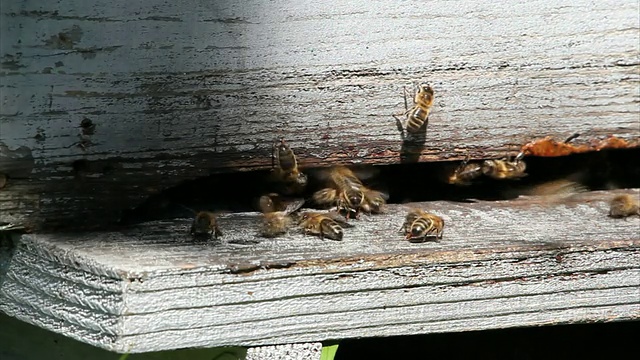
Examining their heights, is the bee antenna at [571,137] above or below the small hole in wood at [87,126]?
above

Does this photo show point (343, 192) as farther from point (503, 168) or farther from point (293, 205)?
point (503, 168)

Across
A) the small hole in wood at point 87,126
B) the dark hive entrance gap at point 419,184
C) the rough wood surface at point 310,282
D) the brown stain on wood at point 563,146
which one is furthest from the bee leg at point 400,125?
the small hole in wood at point 87,126

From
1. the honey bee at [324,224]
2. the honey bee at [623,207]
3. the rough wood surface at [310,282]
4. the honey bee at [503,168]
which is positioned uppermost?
the honey bee at [503,168]

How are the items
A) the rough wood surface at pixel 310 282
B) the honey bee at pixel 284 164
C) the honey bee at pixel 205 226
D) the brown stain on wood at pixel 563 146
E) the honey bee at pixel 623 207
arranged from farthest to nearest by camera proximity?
the brown stain on wood at pixel 563 146, the honey bee at pixel 623 207, the honey bee at pixel 284 164, the honey bee at pixel 205 226, the rough wood surface at pixel 310 282

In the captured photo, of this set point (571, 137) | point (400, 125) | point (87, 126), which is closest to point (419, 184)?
point (400, 125)

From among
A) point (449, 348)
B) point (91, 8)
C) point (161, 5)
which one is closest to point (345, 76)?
point (161, 5)

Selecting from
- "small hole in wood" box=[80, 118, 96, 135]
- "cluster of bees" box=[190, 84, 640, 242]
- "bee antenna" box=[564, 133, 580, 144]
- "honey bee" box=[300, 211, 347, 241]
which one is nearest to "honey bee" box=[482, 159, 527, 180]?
"cluster of bees" box=[190, 84, 640, 242]

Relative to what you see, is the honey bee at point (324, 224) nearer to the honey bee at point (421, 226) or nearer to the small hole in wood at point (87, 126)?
the honey bee at point (421, 226)
